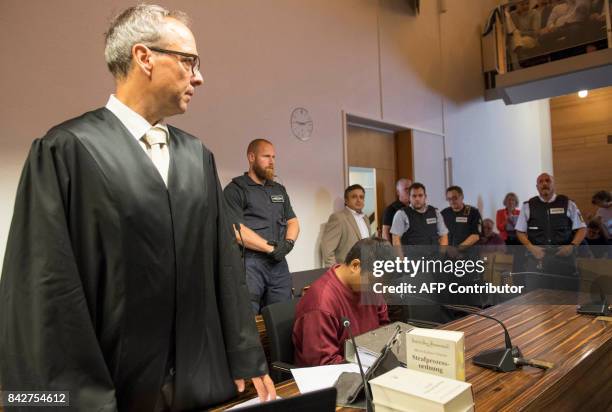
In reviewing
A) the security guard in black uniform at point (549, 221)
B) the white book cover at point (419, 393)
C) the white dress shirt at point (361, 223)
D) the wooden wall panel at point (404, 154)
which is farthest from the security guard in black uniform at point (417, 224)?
the white book cover at point (419, 393)

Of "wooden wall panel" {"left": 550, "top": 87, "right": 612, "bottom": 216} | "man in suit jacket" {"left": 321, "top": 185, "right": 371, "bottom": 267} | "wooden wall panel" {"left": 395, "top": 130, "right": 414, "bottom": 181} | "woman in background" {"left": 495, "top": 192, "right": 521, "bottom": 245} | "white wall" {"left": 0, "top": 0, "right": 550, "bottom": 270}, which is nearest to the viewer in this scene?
"white wall" {"left": 0, "top": 0, "right": 550, "bottom": 270}

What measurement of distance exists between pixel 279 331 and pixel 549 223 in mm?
3708

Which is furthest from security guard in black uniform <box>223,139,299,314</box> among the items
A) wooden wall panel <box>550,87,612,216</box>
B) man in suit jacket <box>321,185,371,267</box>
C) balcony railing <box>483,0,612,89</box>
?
wooden wall panel <box>550,87,612,216</box>

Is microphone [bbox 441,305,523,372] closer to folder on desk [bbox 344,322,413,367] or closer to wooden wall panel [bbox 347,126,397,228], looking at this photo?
folder on desk [bbox 344,322,413,367]

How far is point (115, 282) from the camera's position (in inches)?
34.0

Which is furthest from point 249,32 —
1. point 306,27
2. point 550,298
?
point 550,298

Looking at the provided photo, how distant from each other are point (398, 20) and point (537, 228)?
2904 mm

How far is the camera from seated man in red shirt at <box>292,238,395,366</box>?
5.13ft

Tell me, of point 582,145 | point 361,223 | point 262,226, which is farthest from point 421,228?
point 582,145

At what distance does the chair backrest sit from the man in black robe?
0.69 meters

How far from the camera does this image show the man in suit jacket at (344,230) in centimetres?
385

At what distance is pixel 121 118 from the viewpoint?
3.14ft

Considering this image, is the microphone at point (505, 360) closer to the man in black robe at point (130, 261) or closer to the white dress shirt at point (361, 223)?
the man in black robe at point (130, 261)

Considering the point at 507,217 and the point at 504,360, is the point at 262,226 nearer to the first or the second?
the point at 504,360
